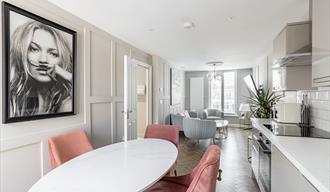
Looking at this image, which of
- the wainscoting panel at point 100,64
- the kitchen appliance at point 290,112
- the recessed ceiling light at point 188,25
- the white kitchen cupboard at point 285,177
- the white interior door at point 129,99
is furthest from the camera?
the white interior door at point 129,99

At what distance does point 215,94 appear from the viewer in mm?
8281

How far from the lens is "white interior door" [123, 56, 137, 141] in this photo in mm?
3104

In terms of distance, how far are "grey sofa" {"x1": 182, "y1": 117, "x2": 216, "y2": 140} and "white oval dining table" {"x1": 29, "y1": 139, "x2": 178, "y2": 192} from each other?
9.30 ft

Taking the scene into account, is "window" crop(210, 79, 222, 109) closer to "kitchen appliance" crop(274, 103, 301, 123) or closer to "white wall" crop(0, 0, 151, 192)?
"white wall" crop(0, 0, 151, 192)

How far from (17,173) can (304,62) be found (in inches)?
129

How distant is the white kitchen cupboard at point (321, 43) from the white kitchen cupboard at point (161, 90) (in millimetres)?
3750

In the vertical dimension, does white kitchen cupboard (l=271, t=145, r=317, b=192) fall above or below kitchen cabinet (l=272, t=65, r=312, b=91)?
below

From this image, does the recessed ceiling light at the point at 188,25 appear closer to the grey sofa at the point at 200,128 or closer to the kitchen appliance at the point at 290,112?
the kitchen appliance at the point at 290,112

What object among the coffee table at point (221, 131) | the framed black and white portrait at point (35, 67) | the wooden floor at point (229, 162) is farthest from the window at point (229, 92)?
the framed black and white portrait at point (35, 67)

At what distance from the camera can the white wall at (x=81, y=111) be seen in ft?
5.79

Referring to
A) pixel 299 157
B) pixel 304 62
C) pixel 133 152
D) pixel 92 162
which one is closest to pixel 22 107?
pixel 92 162

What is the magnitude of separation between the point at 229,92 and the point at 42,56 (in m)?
7.32

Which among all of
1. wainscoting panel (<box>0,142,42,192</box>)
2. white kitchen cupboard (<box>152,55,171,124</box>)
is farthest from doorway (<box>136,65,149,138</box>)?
wainscoting panel (<box>0,142,42,192</box>)

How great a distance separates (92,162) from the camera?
152 centimetres
